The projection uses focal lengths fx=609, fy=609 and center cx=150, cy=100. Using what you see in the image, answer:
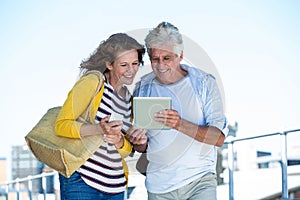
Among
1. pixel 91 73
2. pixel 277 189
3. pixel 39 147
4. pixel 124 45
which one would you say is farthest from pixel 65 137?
pixel 277 189

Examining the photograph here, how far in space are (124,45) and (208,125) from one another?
350 millimetres

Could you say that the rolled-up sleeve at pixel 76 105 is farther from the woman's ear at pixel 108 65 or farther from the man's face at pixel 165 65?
the man's face at pixel 165 65

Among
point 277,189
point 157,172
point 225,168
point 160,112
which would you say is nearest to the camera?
point 160,112

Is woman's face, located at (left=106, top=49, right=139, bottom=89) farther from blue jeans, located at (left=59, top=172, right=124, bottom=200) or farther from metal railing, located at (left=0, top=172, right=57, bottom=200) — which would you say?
metal railing, located at (left=0, top=172, right=57, bottom=200)

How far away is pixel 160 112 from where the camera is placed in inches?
70.2

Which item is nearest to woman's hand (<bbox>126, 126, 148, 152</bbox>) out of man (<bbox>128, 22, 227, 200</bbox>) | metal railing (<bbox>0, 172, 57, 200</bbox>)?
man (<bbox>128, 22, 227, 200</bbox>)

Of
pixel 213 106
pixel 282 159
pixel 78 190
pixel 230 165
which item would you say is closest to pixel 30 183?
pixel 230 165

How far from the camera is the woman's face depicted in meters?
1.81

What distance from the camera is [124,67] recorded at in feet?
5.95

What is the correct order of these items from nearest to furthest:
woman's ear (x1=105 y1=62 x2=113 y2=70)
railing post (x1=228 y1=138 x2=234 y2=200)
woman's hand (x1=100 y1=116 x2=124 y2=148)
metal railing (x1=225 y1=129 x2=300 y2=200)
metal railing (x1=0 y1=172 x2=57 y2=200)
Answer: woman's hand (x1=100 y1=116 x2=124 y2=148), woman's ear (x1=105 y1=62 x2=113 y2=70), metal railing (x1=225 y1=129 x2=300 y2=200), railing post (x1=228 y1=138 x2=234 y2=200), metal railing (x1=0 y1=172 x2=57 y2=200)

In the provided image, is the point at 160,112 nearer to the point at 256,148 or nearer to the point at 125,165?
the point at 125,165

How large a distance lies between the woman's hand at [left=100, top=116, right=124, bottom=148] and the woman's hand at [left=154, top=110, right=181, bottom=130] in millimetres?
119

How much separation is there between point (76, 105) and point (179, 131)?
1.05 feet

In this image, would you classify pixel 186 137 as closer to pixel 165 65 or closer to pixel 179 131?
pixel 179 131
